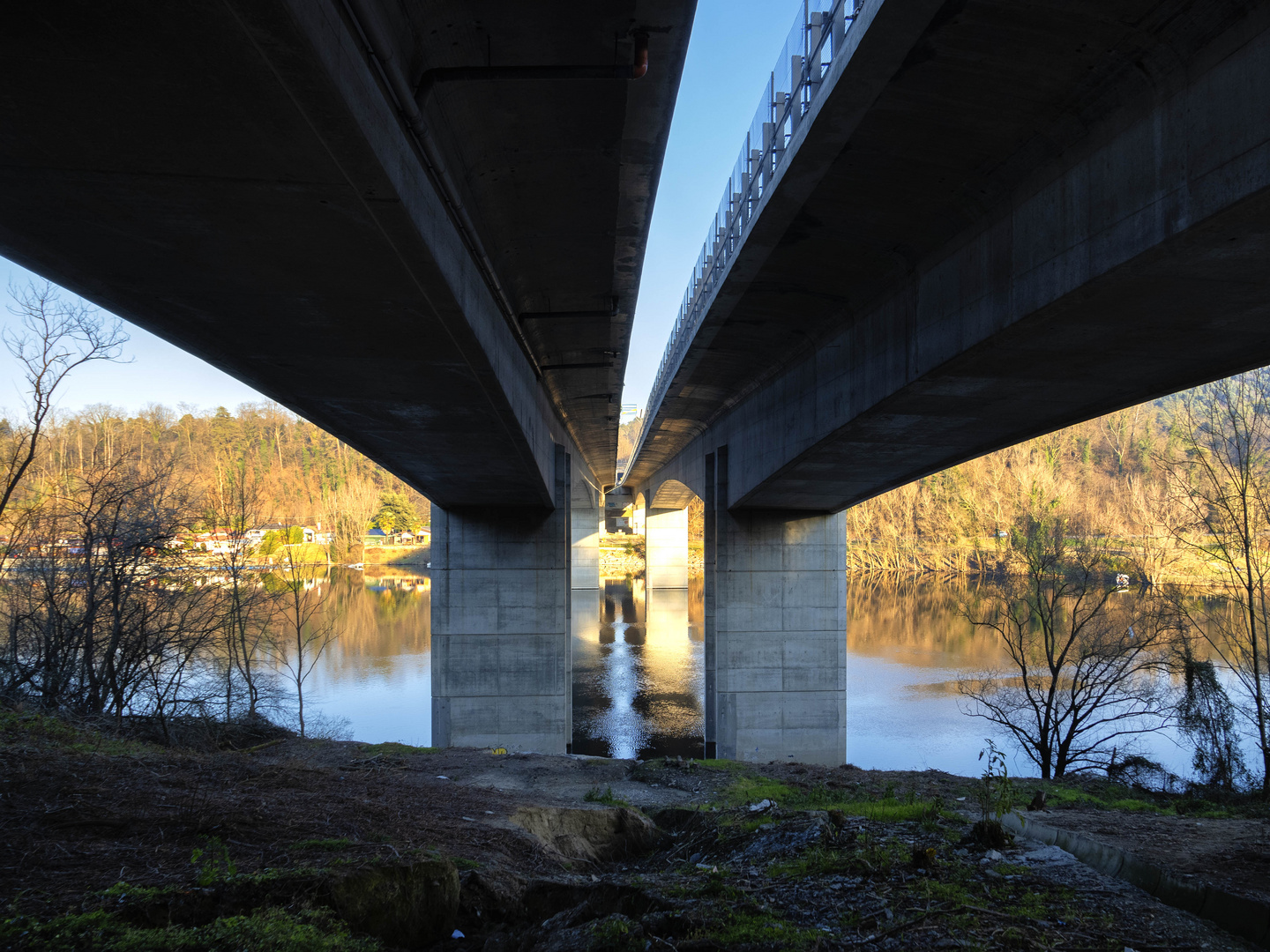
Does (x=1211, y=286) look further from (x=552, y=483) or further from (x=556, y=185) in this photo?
(x=552, y=483)

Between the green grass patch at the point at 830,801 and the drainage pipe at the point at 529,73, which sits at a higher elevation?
the drainage pipe at the point at 529,73

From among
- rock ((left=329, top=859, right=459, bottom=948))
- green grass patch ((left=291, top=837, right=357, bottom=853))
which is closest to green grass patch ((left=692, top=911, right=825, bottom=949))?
rock ((left=329, top=859, right=459, bottom=948))

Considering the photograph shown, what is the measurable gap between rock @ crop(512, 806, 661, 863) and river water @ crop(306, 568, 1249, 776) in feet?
40.0

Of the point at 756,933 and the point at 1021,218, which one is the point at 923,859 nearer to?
the point at 756,933

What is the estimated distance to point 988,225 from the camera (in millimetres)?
7832

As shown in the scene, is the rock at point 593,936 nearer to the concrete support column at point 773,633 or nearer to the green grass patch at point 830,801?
the green grass patch at point 830,801

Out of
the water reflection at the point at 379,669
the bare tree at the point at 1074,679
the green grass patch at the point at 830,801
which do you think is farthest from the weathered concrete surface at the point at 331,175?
the water reflection at the point at 379,669

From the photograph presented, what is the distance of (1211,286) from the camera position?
6.13 m

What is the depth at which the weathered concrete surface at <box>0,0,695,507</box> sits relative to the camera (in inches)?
146

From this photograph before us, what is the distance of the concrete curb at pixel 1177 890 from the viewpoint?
449 cm

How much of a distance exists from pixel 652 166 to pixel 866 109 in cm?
207

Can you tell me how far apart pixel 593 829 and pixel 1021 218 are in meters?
7.20

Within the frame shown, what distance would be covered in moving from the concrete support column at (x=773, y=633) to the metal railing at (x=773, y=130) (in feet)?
25.4

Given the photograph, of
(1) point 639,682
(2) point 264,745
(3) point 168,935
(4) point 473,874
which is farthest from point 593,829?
(1) point 639,682
